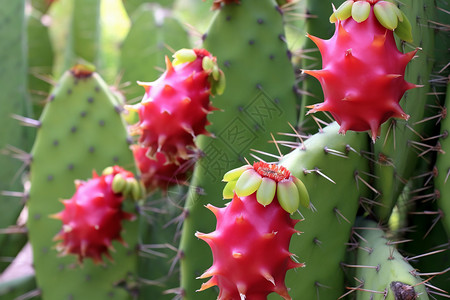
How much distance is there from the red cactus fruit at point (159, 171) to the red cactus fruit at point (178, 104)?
211mm

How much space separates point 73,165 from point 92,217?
26 cm

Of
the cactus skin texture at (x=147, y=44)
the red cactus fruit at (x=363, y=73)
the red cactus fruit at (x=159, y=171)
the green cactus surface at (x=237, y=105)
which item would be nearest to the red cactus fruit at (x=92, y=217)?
the red cactus fruit at (x=159, y=171)

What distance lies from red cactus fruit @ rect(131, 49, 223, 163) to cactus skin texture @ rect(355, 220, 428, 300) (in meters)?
0.34

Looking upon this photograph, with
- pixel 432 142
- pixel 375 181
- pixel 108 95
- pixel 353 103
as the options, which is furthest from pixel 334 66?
pixel 108 95

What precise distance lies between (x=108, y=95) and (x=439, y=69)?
2.51 ft

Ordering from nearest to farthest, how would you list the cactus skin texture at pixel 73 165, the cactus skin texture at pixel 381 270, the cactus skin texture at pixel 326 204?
the cactus skin texture at pixel 381 270
the cactus skin texture at pixel 326 204
the cactus skin texture at pixel 73 165

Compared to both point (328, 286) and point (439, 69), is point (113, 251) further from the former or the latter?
point (439, 69)

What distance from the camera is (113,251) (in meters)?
1.31

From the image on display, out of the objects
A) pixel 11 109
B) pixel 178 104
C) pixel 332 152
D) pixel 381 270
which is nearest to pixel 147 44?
pixel 11 109

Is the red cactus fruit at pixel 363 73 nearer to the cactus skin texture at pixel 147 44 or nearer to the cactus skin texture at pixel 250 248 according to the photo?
the cactus skin texture at pixel 250 248

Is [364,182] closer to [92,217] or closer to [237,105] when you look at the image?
[237,105]

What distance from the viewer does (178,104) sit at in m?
0.91

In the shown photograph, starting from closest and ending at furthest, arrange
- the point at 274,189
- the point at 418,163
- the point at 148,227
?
the point at 274,189 < the point at 418,163 < the point at 148,227

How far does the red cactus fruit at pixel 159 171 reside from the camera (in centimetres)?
117
